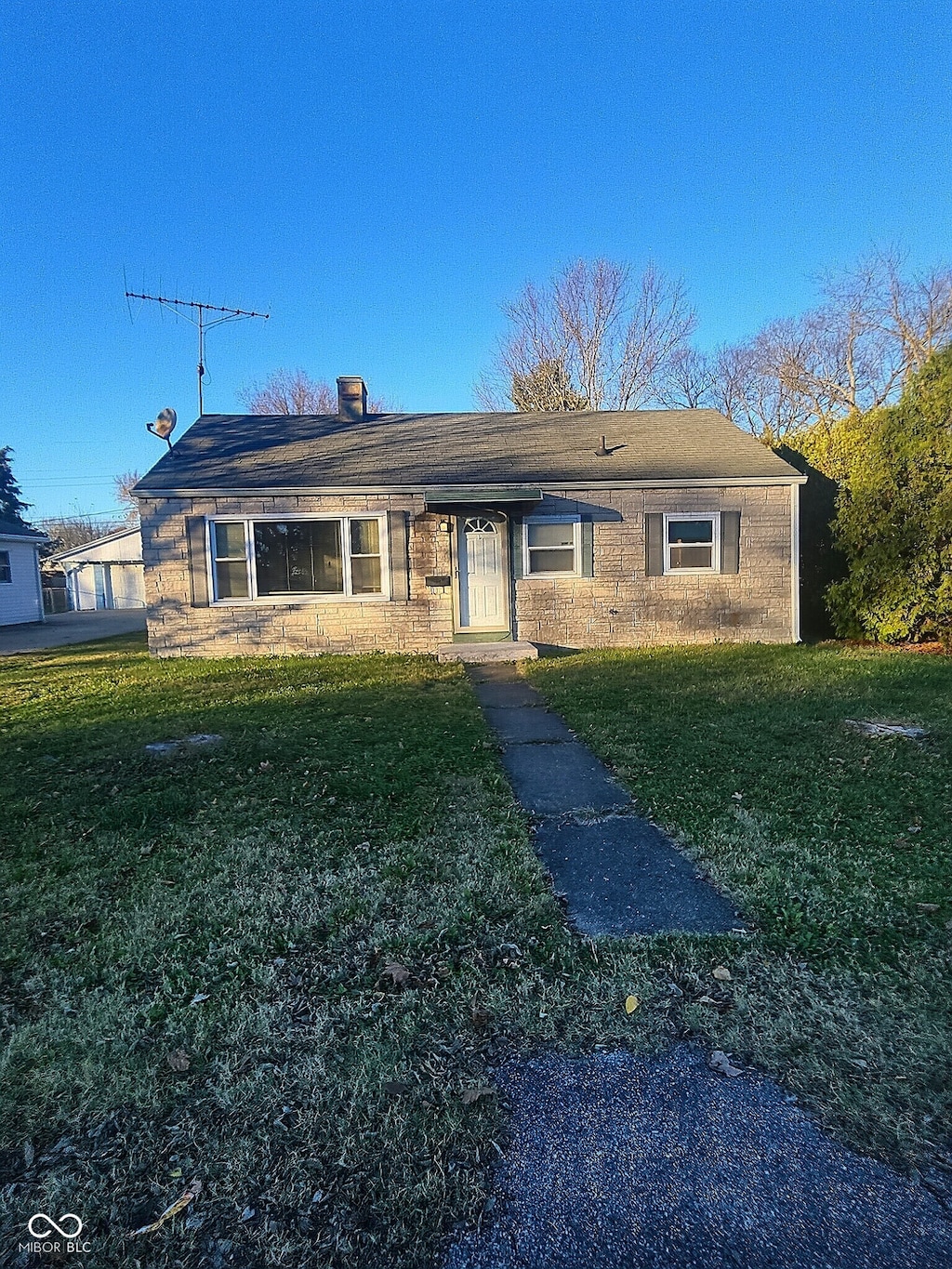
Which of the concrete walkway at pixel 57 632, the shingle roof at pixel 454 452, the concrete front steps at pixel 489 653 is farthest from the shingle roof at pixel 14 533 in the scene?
the concrete front steps at pixel 489 653

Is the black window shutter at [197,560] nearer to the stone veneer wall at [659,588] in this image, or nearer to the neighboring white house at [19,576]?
the stone veneer wall at [659,588]

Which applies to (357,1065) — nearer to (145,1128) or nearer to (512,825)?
(145,1128)

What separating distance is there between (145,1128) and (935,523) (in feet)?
40.5

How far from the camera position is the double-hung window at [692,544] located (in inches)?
448

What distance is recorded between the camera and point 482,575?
11375mm

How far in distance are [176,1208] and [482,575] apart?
10123 millimetres

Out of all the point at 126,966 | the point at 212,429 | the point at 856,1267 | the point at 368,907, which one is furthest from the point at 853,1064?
the point at 212,429

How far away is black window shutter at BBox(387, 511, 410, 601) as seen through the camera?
11.0 m

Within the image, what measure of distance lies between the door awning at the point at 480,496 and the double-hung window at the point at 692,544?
2.63 metres

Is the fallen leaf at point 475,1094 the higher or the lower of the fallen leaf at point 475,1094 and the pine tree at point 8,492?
the lower

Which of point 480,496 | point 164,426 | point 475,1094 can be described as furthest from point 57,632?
point 475,1094

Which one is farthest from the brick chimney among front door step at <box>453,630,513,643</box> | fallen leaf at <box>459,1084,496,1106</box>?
fallen leaf at <box>459,1084,496,1106</box>

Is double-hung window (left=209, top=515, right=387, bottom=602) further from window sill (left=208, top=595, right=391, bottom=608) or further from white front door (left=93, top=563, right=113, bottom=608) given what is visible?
white front door (left=93, top=563, right=113, bottom=608)

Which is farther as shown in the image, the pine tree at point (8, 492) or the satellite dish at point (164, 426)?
the pine tree at point (8, 492)
